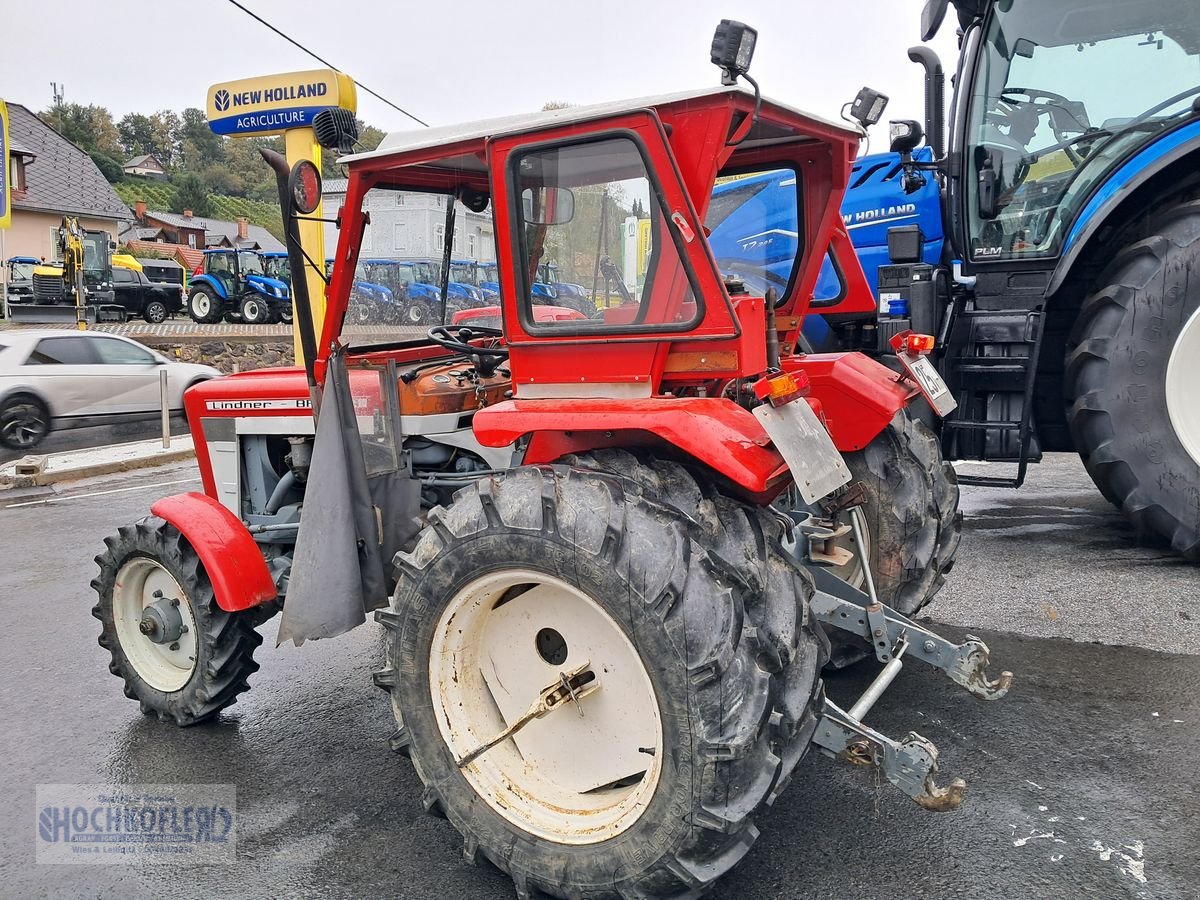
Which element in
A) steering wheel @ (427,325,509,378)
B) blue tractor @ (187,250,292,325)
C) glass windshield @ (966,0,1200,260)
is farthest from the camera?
blue tractor @ (187,250,292,325)

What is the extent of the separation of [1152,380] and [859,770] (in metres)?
3.08

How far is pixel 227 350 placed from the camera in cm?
2036

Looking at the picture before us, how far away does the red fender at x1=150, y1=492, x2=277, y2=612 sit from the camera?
3.42 metres

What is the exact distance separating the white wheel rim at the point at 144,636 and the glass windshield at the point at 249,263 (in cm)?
2373

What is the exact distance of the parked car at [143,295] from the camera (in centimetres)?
2697

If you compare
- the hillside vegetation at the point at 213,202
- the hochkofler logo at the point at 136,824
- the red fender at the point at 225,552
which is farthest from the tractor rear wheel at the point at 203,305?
the hillside vegetation at the point at 213,202

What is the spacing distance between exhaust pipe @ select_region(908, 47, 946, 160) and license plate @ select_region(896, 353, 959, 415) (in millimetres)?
2869

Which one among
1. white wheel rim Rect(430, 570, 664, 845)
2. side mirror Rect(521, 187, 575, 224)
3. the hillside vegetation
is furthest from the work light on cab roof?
the hillside vegetation

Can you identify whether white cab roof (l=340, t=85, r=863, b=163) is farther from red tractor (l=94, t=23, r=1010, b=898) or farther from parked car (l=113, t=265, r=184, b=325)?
parked car (l=113, t=265, r=184, b=325)

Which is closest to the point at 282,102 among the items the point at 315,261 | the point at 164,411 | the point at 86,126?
the point at 164,411

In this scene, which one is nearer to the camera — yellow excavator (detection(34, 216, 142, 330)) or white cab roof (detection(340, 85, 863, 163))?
white cab roof (detection(340, 85, 863, 163))

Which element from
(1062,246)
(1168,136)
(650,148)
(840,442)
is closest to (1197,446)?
(1062,246)

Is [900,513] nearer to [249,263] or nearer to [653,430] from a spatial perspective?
[653,430]

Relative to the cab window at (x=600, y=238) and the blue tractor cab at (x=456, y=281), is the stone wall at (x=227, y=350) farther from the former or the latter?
the cab window at (x=600, y=238)
